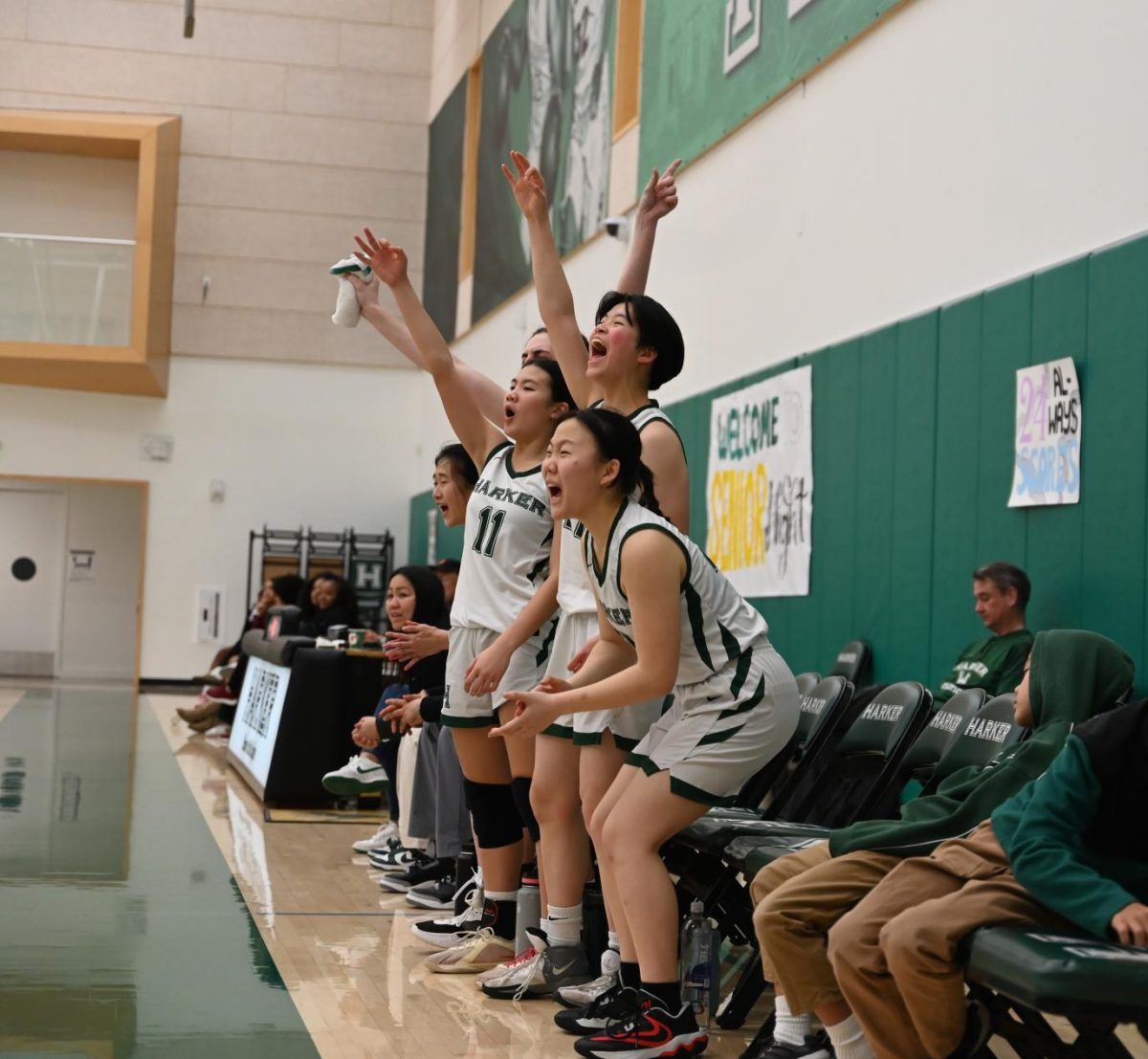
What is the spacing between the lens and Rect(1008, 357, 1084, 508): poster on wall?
486 centimetres

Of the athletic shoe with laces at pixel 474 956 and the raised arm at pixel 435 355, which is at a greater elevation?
the raised arm at pixel 435 355

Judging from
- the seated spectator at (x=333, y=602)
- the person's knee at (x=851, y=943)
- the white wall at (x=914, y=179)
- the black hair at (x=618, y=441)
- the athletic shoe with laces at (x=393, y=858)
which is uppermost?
the white wall at (x=914, y=179)

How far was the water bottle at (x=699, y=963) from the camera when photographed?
358 cm

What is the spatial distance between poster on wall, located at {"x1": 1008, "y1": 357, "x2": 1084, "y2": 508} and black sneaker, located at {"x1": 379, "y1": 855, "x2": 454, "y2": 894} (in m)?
2.40

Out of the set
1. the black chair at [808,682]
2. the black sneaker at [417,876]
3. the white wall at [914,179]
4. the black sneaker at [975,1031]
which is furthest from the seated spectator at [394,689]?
the black sneaker at [975,1031]

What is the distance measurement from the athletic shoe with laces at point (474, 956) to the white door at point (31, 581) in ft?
56.1

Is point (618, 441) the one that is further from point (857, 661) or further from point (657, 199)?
point (857, 661)

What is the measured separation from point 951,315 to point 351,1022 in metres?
3.59

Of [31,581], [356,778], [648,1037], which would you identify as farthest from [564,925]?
[31,581]

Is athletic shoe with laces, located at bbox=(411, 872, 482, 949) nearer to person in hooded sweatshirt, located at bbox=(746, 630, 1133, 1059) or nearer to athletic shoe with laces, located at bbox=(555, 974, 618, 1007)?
athletic shoe with laces, located at bbox=(555, 974, 618, 1007)

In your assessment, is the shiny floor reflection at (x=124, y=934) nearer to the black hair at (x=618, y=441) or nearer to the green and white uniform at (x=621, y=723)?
the green and white uniform at (x=621, y=723)

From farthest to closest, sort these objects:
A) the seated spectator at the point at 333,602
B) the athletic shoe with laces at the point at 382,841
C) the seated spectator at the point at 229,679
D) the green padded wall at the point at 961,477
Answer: the seated spectator at the point at 229,679, the seated spectator at the point at 333,602, the athletic shoe with laces at the point at 382,841, the green padded wall at the point at 961,477

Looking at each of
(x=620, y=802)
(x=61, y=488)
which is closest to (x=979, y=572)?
(x=620, y=802)

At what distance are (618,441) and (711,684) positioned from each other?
0.57 meters
